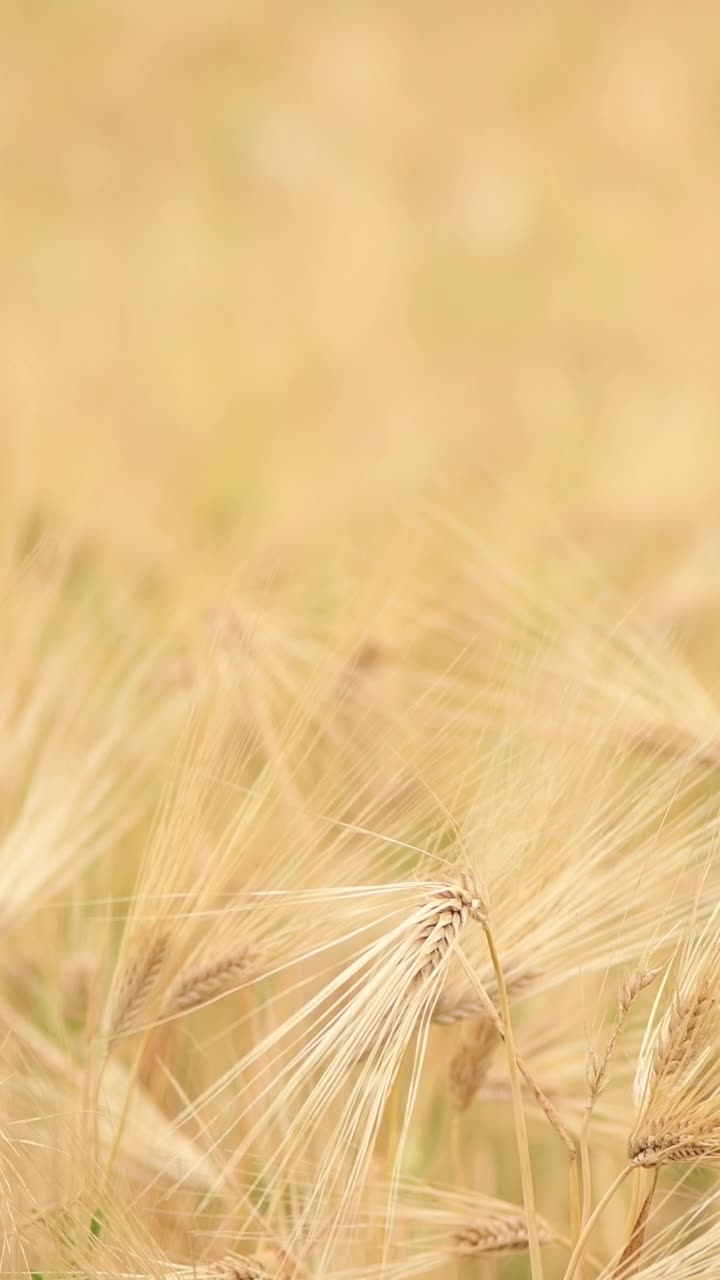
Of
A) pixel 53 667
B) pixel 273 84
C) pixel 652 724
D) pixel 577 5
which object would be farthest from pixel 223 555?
pixel 577 5

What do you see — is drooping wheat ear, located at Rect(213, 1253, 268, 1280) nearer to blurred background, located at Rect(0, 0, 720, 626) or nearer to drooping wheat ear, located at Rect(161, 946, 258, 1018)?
drooping wheat ear, located at Rect(161, 946, 258, 1018)

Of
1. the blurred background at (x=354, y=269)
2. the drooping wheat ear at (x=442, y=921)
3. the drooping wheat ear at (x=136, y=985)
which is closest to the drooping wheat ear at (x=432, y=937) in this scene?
the drooping wheat ear at (x=442, y=921)

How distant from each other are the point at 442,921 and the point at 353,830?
71 millimetres

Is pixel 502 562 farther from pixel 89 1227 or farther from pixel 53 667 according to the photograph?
Result: pixel 89 1227

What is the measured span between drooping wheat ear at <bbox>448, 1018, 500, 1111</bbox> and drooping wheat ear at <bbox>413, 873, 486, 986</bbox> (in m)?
0.09

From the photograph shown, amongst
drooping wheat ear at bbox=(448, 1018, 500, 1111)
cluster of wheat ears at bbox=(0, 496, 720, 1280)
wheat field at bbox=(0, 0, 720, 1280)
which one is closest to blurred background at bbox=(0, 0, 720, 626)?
wheat field at bbox=(0, 0, 720, 1280)

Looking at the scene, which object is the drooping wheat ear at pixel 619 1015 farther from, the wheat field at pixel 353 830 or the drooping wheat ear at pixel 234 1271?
the drooping wheat ear at pixel 234 1271

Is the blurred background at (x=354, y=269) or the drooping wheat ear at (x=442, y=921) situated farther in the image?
the blurred background at (x=354, y=269)

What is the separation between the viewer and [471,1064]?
1.76 feet

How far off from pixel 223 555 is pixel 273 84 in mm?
3075

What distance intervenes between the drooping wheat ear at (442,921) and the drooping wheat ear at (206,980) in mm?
95

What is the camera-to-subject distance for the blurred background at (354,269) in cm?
143

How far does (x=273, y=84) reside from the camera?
3662mm

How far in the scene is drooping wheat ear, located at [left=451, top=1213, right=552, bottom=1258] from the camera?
52 centimetres
